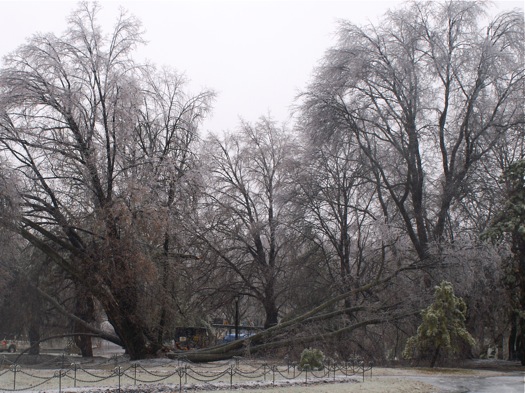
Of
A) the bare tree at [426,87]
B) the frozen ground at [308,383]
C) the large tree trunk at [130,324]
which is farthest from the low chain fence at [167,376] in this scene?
the bare tree at [426,87]

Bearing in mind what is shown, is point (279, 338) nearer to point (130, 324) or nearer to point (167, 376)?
point (130, 324)

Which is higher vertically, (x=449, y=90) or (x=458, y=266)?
(x=449, y=90)

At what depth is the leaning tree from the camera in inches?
749

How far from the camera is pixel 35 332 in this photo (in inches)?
1056

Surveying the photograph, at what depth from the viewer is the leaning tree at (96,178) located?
19.0 metres

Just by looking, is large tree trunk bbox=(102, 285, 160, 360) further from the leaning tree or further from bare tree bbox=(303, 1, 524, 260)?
bare tree bbox=(303, 1, 524, 260)

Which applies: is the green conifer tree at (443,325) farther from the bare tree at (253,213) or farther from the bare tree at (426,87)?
the bare tree at (253,213)

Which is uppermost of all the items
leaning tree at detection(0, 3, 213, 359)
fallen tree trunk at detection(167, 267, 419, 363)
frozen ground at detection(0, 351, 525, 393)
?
leaning tree at detection(0, 3, 213, 359)

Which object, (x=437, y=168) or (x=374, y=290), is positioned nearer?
(x=374, y=290)

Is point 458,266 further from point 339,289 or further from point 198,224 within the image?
point 198,224

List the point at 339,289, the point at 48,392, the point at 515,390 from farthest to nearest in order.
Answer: the point at 339,289 → the point at 515,390 → the point at 48,392

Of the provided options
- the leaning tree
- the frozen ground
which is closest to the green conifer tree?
the frozen ground

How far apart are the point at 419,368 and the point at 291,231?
9.69 metres

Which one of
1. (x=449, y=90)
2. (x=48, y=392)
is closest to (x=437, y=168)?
(x=449, y=90)
